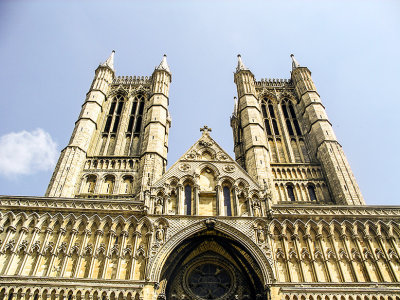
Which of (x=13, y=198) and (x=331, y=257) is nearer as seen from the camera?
(x=331, y=257)

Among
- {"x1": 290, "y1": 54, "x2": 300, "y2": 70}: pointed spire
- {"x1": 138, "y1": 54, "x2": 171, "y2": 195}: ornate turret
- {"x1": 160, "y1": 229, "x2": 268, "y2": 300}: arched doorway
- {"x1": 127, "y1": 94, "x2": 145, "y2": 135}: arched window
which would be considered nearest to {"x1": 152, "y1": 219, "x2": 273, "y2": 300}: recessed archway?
{"x1": 160, "y1": 229, "x2": 268, "y2": 300}: arched doorway

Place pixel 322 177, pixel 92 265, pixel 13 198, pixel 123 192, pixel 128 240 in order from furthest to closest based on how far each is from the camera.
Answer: pixel 322 177, pixel 123 192, pixel 13 198, pixel 128 240, pixel 92 265

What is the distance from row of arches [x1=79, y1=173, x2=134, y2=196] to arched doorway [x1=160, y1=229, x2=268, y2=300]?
8032mm

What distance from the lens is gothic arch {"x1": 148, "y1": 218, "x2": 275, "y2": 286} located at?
1287 cm

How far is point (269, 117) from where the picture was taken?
93.0 feet

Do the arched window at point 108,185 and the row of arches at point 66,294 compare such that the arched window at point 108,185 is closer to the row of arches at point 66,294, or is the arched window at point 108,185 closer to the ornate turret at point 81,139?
the ornate turret at point 81,139

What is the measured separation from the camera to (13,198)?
583 inches

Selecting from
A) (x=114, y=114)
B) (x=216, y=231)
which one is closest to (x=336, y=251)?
(x=216, y=231)

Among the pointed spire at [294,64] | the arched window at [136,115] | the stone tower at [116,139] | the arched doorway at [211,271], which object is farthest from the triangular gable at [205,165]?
the pointed spire at [294,64]

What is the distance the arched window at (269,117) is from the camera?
2744cm

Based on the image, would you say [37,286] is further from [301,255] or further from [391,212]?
[391,212]

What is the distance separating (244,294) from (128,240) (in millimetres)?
5374

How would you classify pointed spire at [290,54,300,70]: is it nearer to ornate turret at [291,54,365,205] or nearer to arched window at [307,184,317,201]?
ornate turret at [291,54,365,205]

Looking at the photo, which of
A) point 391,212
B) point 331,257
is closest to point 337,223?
point 331,257
